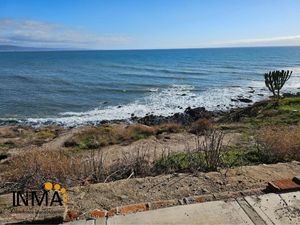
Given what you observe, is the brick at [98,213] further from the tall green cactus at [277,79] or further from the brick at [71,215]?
the tall green cactus at [277,79]

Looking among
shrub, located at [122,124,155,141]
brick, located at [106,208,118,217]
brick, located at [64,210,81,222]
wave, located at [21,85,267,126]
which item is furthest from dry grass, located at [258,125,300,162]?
wave, located at [21,85,267,126]

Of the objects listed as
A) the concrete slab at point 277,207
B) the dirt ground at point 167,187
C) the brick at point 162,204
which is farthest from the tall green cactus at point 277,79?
the brick at point 162,204

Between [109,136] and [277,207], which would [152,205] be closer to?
[277,207]

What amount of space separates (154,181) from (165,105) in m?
22.0

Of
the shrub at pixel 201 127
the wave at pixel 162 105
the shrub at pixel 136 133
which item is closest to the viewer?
the shrub at pixel 136 133

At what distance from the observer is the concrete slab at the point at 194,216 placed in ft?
12.8

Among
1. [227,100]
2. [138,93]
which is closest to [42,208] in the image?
[227,100]

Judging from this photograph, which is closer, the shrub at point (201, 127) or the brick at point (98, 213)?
the brick at point (98, 213)

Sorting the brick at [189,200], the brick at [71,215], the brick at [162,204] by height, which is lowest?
the brick at [71,215]

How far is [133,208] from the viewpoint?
168 inches

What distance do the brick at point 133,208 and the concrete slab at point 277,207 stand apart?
4.65 feet

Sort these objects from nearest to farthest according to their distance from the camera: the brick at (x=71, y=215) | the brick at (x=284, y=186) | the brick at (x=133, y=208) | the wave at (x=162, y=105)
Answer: the brick at (x=71, y=215), the brick at (x=133, y=208), the brick at (x=284, y=186), the wave at (x=162, y=105)

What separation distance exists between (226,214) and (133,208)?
120cm

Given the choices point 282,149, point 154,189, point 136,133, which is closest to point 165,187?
point 154,189
